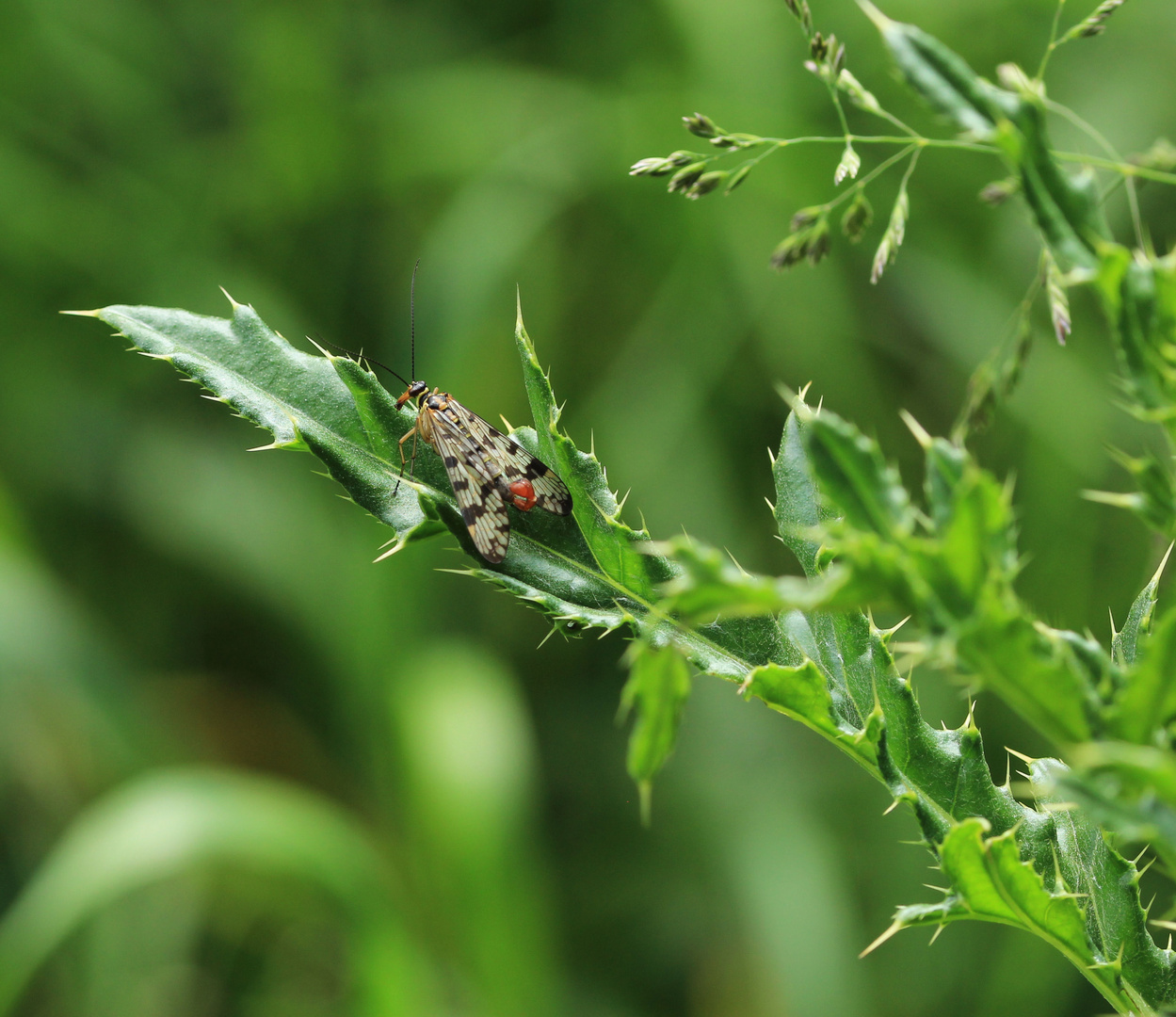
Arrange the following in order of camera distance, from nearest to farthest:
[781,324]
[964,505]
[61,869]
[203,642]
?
[964,505], [61,869], [781,324], [203,642]

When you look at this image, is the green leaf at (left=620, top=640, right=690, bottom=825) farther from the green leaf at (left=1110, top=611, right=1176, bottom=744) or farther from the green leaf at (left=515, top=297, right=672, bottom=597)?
the green leaf at (left=515, top=297, right=672, bottom=597)

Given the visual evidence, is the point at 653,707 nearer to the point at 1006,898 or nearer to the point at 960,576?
the point at 960,576

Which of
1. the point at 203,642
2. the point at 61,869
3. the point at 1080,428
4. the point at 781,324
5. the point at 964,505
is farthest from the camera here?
the point at 203,642

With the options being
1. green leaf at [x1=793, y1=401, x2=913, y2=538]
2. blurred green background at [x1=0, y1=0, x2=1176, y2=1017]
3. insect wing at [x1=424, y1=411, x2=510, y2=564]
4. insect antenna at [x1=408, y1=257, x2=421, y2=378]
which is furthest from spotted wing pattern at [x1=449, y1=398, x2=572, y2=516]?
blurred green background at [x1=0, y1=0, x2=1176, y2=1017]

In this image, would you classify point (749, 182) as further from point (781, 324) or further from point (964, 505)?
point (964, 505)

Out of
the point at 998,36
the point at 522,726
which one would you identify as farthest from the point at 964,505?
the point at 998,36

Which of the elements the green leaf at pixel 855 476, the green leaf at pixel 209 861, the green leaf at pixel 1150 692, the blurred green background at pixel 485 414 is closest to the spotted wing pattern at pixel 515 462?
the green leaf at pixel 855 476
